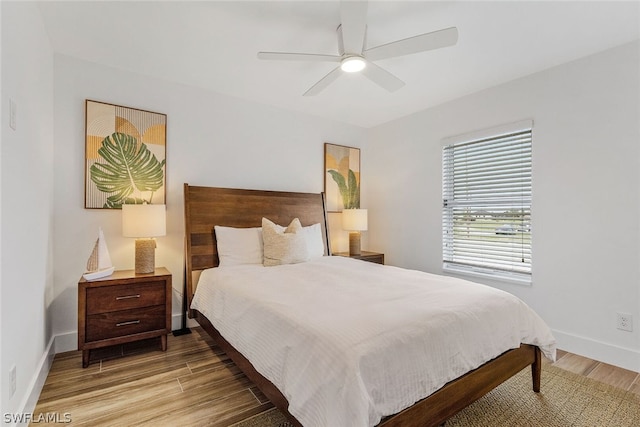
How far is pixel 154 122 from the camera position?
3016 mm

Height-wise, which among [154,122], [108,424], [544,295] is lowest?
[108,424]

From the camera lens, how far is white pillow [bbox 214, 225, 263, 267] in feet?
9.86

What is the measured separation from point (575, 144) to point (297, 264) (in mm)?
2722

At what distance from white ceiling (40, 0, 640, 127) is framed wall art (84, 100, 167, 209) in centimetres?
46

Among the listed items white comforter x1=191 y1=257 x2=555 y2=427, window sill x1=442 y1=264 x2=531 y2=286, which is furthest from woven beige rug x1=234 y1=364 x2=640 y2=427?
window sill x1=442 y1=264 x2=531 y2=286

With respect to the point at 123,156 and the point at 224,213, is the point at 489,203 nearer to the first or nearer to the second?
the point at 224,213

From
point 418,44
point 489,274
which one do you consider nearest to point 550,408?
point 489,274

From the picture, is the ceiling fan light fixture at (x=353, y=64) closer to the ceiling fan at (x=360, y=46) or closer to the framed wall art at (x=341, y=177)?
the ceiling fan at (x=360, y=46)

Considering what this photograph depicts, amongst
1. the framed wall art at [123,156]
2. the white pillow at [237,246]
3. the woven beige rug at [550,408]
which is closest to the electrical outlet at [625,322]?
the woven beige rug at [550,408]

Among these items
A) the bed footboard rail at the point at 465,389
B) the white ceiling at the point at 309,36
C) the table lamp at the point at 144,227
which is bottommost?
the bed footboard rail at the point at 465,389

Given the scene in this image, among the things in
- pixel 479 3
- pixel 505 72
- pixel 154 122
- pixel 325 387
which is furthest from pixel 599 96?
pixel 154 122

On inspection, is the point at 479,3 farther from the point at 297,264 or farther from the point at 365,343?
the point at 297,264

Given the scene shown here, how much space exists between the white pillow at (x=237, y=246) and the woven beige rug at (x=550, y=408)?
1483 mm

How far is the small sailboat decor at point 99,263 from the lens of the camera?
7.94 feet
